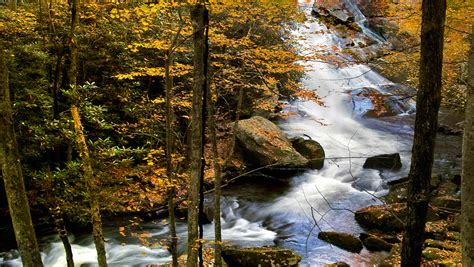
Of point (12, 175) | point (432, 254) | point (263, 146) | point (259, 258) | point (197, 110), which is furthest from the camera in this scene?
point (263, 146)

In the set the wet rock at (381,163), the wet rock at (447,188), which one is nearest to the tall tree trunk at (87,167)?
the wet rock at (447,188)

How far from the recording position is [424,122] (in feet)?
11.9

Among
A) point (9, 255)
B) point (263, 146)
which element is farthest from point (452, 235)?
point (9, 255)

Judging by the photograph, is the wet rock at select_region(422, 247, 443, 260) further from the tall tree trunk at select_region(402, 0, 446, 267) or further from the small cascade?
the small cascade

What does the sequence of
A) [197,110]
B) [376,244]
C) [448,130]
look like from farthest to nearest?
[448,130]
[376,244]
[197,110]

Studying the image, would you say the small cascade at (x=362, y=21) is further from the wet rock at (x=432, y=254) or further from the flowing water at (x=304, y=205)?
the wet rock at (x=432, y=254)

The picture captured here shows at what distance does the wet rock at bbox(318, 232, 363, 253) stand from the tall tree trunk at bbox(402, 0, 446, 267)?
21.2ft

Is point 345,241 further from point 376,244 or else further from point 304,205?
point 304,205

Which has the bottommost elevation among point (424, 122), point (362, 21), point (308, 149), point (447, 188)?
point (447, 188)

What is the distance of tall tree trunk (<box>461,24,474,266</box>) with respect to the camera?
3.29 meters

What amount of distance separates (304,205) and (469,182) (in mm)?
10244

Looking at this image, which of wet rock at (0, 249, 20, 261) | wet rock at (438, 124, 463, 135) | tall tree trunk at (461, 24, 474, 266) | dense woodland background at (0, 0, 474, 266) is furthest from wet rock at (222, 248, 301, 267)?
wet rock at (438, 124, 463, 135)

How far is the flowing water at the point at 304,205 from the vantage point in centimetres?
971

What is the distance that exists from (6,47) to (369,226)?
11330mm
